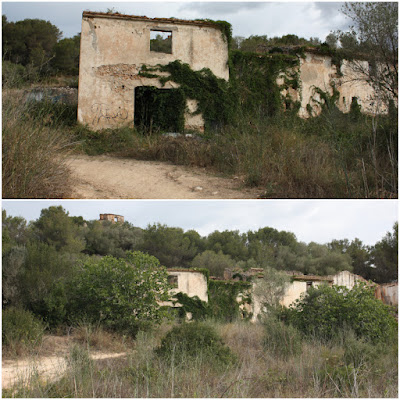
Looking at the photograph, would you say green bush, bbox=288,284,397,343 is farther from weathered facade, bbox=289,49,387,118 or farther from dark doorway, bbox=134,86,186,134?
weathered facade, bbox=289,49,387,118

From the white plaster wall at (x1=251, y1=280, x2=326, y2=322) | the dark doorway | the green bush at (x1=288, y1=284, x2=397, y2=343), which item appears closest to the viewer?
the green bush at (x1=288, y1=284, x2=397, y2=343)

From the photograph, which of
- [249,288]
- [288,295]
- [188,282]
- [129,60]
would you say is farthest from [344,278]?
[129,60]

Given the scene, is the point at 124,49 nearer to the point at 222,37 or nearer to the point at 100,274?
the point at 222,37

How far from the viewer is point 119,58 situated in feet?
49.2

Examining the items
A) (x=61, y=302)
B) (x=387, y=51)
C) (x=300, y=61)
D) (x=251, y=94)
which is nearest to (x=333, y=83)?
(x=300, y=61)

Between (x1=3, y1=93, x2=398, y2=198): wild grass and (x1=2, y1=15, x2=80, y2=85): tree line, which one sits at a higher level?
(x1=2, y1=15, x2=80, y2=85): tree line

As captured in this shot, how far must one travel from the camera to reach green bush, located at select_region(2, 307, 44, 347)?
8836 mm

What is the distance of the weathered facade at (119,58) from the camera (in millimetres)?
14742

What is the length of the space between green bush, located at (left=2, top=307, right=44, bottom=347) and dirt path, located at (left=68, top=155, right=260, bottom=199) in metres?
3.45

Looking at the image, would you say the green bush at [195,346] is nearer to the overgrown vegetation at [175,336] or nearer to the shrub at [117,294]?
the overgrown vegetation at [175,336]

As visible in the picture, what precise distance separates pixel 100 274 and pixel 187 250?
58.1 ft

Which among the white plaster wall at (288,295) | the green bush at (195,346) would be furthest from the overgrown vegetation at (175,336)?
the white plaster wall at (288,295)

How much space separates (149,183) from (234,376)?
14.2ft

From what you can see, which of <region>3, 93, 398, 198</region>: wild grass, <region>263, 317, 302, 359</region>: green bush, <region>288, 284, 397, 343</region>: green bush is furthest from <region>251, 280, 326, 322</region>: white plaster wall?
<region>3, 93, 398, 198</region>: wild grass
